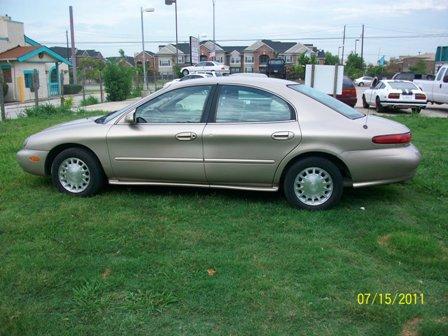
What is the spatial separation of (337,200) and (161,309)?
2631 mm

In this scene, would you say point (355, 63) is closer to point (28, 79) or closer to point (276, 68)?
point (276, 68)

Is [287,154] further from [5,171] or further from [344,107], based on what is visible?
[5,171]

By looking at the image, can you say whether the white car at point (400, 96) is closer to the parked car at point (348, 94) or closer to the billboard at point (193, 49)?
the parked car at point (348, 94)

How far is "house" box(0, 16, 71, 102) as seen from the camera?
35188 mm

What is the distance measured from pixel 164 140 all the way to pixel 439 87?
54.9 feet

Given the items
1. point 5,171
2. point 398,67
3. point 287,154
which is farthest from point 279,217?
point 398,67

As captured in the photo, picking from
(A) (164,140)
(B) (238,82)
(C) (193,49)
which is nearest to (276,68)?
(C) (193,49)

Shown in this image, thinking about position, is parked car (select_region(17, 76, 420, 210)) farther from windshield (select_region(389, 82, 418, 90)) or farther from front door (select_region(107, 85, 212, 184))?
windshield (select_region(389, 82, 418, 90))

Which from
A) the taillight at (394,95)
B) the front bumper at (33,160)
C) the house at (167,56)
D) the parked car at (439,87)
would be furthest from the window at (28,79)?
the house at (167,56)

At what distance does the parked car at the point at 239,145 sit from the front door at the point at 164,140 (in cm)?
1

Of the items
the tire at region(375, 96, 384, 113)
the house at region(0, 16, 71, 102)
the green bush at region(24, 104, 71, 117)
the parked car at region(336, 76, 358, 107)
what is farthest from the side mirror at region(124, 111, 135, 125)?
the house at region(0, 16, 71, 102)

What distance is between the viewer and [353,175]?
5.22m

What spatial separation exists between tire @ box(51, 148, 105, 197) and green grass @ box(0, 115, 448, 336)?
0.14 m
